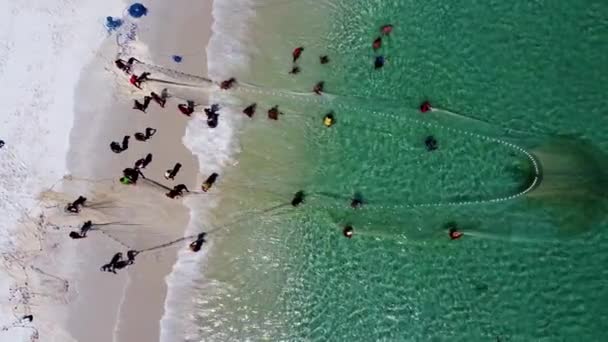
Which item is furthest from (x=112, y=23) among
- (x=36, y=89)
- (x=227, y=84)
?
(x=227, y=84)

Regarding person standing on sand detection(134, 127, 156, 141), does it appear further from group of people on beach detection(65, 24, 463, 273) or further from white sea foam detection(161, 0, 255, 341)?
white sea foam detection(161, 0, 255, 341)

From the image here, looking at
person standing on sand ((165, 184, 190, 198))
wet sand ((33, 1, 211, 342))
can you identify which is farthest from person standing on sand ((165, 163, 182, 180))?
person standing on sand ((165, 184, 190, 198))

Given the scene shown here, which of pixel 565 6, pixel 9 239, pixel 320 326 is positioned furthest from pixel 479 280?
pixel 9 239

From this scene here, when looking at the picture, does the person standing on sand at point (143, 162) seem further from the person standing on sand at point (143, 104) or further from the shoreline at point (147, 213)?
the person standing on sand at point (143, 104)

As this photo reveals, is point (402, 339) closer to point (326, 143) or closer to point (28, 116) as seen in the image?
point (326, 143)

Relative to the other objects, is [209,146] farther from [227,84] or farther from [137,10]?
[137,10]

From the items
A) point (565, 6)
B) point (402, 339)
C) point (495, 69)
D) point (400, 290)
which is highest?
point (565, 6)

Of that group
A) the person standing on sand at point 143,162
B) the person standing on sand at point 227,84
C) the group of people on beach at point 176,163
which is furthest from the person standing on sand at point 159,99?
the person standing on sand at point 227,84
